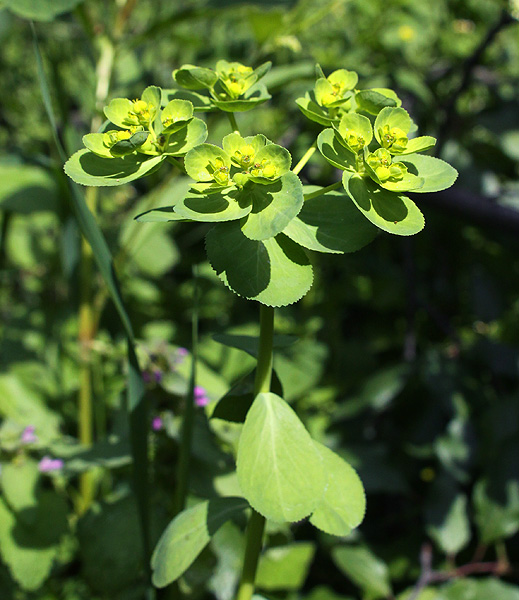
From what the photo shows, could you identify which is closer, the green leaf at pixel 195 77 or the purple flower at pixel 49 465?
the green leaf at pixel 195 77

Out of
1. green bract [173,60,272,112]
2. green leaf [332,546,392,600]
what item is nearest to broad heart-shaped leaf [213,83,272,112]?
green bract [173,60,272,112]

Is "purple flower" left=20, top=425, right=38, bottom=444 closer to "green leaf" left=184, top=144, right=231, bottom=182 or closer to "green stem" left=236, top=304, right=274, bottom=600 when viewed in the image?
"green stem" left=236, top=304, right=274, bottom=600

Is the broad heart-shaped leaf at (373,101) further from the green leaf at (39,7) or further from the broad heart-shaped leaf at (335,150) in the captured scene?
the green leaf at (39,7)

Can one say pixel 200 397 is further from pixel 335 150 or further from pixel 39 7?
pixel 39 7

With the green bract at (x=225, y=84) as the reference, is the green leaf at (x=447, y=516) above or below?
below

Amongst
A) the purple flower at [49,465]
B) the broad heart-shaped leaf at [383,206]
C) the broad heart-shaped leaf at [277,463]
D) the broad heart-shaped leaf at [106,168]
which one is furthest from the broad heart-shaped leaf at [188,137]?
the purple flower at [49,465]
